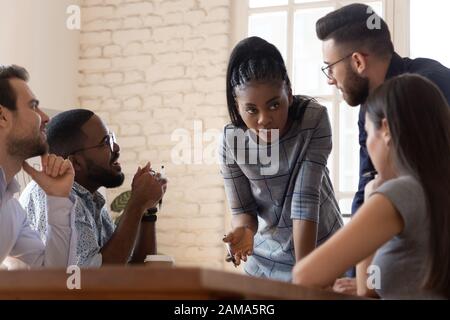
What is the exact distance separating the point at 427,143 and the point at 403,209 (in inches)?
6.4

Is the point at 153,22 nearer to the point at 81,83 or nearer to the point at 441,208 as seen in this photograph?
the point at 81,83

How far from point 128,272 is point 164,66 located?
3231 millimetres

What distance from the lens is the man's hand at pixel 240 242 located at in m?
1.79

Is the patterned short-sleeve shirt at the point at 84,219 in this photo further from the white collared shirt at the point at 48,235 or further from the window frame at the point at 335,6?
the window frame at the point at 335,6

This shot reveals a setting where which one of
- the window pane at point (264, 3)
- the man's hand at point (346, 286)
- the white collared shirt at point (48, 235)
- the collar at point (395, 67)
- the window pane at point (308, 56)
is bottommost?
the man's hand at point (346, 286)

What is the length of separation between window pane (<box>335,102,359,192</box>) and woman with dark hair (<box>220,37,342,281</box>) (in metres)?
1.64

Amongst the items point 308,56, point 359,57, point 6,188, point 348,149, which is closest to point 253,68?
point 359,57

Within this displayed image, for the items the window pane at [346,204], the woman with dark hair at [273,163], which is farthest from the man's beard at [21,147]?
the window pane at [346,204]

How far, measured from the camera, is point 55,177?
195 centimetres

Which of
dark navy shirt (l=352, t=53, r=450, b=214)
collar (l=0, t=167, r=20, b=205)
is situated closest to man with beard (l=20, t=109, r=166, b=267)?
collar (l=0, t=167, r=20, b=205)

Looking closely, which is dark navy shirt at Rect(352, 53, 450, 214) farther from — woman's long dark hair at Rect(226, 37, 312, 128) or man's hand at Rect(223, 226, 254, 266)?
man's hand at Rect(223, 226, 254, 266)

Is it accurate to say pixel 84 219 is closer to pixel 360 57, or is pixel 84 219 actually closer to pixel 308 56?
pixel 360 57

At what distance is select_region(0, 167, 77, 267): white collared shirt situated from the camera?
1917 mm

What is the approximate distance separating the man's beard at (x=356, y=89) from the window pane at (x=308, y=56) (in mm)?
1694
